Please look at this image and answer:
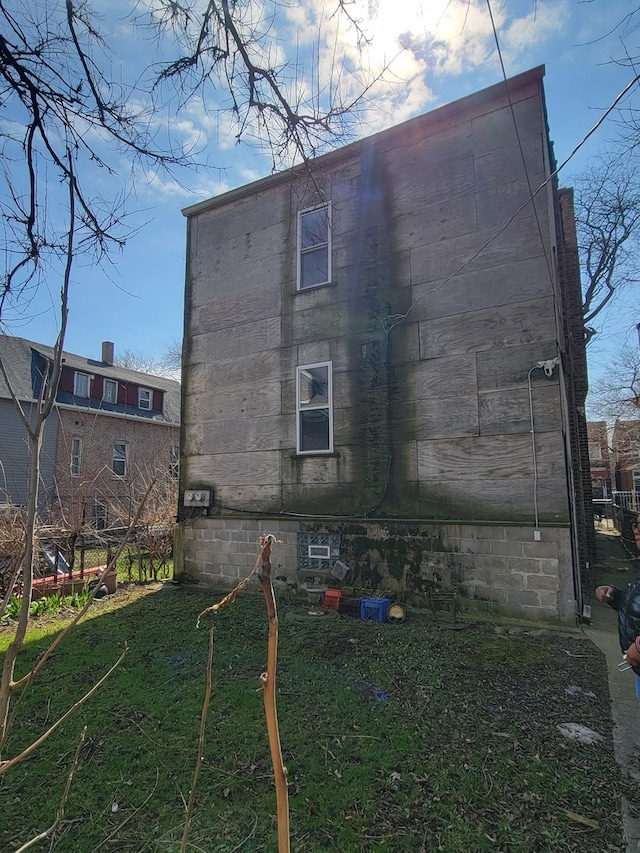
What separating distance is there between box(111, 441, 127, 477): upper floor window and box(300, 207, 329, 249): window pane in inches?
537

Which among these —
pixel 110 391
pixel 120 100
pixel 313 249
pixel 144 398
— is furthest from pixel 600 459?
pixel 120 100

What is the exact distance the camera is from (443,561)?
6.41m

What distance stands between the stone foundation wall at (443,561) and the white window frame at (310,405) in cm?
122

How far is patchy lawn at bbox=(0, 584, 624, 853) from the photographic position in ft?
7.98

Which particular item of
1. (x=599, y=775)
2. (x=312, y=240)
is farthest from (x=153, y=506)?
(x=599, y=775)

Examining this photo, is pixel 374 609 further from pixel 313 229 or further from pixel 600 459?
pixel 600 459

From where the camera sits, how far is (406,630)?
18.8ft

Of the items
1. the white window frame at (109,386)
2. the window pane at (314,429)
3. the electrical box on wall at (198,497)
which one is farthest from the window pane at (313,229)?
the white window frame at (109,386)

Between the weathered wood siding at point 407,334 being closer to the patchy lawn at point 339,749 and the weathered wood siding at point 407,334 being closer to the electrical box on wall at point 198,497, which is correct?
the electrical box on wall at point 198,497

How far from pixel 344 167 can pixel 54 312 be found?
302 inches

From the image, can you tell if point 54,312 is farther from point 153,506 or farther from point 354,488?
point 153,506

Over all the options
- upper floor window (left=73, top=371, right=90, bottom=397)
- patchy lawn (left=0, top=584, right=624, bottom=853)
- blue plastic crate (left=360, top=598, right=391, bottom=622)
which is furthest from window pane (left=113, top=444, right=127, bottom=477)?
blue plastic crate (left=360, top=598, right=391, bottom=622)

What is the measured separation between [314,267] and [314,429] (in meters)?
2.94

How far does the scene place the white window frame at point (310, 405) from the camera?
7.60 m
